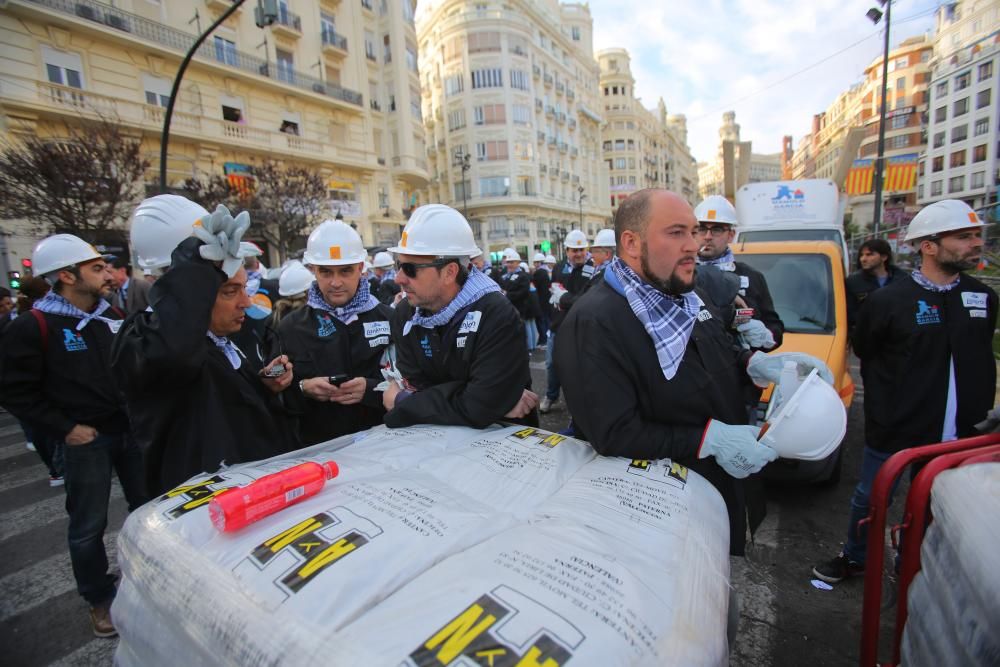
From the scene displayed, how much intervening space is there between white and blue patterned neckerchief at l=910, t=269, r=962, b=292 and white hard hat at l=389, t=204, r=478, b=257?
265cm

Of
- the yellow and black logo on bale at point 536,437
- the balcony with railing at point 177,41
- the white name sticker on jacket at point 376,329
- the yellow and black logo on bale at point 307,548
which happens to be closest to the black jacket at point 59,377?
the white name sticker on jacket at point 376,329

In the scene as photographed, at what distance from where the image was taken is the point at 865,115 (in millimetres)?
63688

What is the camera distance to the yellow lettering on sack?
824 millimetres

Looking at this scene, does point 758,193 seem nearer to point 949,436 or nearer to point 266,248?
point 949,436

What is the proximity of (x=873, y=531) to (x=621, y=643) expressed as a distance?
4.17 feet

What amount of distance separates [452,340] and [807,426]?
1.45 m

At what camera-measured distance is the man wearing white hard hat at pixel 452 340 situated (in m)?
2.01

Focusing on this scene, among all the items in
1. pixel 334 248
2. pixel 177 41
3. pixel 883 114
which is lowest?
pixel 334 248

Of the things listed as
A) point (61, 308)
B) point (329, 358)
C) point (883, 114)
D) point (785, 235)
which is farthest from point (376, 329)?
point (883, 114)

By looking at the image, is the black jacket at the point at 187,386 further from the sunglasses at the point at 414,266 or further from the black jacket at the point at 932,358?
the black jacket at the point at 932,358

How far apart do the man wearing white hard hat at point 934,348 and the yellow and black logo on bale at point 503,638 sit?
101 inches

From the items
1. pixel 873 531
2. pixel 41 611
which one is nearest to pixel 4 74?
pixel 41 611

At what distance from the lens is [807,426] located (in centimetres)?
160

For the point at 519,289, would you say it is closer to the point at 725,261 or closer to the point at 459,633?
the point at 725,261
